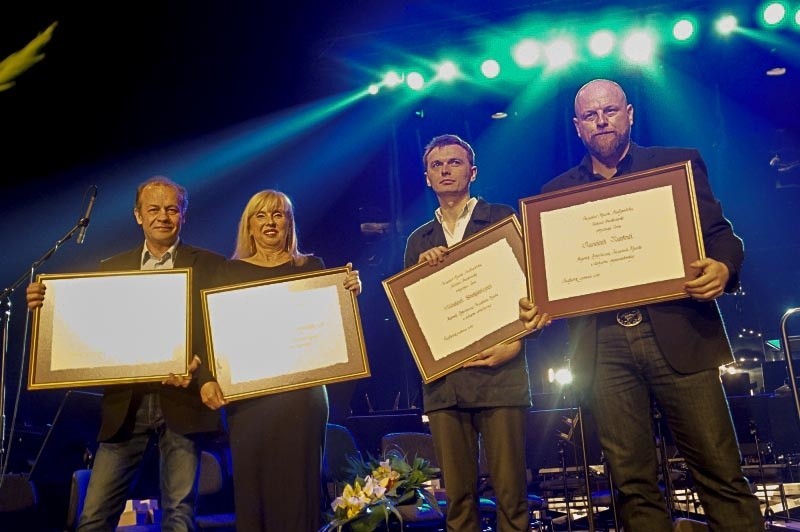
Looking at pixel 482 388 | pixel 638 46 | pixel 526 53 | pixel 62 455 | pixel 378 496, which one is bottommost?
pixel 378 496

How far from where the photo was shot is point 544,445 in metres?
6.95

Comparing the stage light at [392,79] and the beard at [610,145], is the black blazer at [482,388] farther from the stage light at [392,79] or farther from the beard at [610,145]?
the stage light at [392,79]

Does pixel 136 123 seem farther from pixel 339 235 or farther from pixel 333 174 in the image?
pixel 339 235

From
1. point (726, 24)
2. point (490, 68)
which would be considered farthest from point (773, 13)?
point (490, 68)

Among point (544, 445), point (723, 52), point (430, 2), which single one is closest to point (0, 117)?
point (430, 2)

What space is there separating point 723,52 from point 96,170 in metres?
6.71

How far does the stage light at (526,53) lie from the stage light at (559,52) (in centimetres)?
12

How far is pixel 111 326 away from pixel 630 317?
7.52ft

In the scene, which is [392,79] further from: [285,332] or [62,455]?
[285,332]

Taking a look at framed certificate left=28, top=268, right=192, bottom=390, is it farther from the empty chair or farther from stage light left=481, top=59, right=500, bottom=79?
stage light left=481, top=59, right=500, bottom=79

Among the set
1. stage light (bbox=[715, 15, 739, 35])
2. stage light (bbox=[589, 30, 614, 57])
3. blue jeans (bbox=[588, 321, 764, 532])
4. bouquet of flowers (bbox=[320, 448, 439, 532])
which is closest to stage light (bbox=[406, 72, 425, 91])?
stage light (bbox=[589, 30, 614, 57])

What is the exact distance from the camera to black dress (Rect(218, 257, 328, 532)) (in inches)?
129

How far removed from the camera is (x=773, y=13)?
7559 mm

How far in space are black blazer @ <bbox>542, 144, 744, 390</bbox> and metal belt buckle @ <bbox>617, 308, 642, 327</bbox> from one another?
0.15 ft
